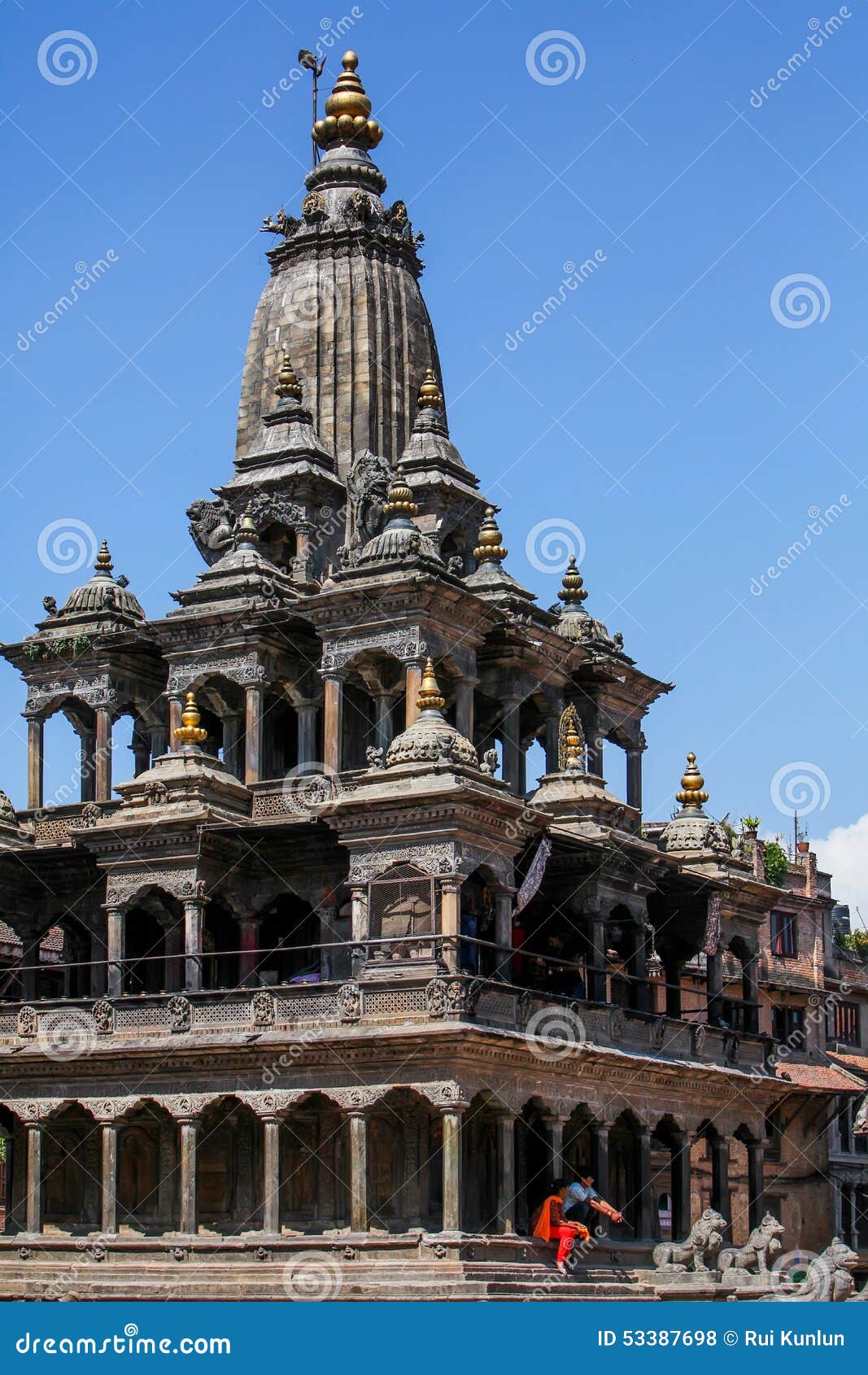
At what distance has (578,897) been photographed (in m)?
54.3

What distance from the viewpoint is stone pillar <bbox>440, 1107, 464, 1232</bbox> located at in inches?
1774

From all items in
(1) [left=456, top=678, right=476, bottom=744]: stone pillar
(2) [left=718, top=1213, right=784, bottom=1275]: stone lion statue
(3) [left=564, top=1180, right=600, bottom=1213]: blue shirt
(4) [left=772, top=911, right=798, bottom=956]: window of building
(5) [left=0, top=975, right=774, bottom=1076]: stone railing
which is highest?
(1) [left=456, top=678, right=476, bottom=744]: stone pillar

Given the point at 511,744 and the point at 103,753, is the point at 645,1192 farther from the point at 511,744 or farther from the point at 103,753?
the point at 103,753

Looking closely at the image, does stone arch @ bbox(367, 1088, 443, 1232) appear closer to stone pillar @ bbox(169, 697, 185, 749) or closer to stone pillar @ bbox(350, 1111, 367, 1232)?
stone pillar @ bbox(350, 1111, 367, 1232)

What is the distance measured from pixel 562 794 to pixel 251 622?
8482 mm

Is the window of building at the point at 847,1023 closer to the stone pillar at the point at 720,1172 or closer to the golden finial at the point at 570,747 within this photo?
the stone pillar at the point at 720,1172

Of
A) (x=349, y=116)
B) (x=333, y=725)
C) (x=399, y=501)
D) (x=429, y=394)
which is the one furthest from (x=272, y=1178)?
(x=349, y=116)

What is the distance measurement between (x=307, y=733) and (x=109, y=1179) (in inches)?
464

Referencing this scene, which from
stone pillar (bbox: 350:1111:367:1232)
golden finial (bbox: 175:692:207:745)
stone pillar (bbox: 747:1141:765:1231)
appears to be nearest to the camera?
stone pillar (bbox: 350:1111:367:1232)

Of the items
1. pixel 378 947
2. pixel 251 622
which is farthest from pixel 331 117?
pixel 378 947

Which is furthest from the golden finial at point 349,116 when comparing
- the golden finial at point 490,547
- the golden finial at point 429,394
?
the golden finial at point 490,547

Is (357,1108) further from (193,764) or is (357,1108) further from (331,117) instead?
(331,117)

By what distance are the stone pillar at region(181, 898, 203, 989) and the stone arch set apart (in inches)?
199

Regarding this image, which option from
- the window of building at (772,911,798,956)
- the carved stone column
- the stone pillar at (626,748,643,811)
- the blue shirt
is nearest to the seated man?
the blue shirt
